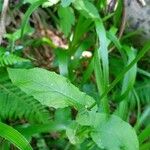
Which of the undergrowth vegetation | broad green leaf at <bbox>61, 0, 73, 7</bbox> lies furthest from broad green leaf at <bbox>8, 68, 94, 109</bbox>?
broad green leaf at <bbox>61, 0, 73, 7</bbox>

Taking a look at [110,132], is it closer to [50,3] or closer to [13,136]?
[13,136]

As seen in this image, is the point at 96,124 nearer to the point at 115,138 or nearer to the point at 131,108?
the point at 115,138

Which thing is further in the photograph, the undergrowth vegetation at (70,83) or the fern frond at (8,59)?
the fern frond at (8,59)

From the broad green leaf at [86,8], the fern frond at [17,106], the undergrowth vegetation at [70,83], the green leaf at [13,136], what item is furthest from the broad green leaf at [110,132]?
the broad green leaf at [86,8]

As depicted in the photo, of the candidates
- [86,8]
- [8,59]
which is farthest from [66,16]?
[8,59]

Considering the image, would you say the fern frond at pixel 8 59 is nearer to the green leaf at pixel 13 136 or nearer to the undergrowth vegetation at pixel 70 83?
the undergrowth vegetation at pixel 70 83

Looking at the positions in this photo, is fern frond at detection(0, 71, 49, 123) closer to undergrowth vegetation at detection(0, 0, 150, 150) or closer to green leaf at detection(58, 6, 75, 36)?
undergrowth vegetation at detection(0, 0, 150, 150)
